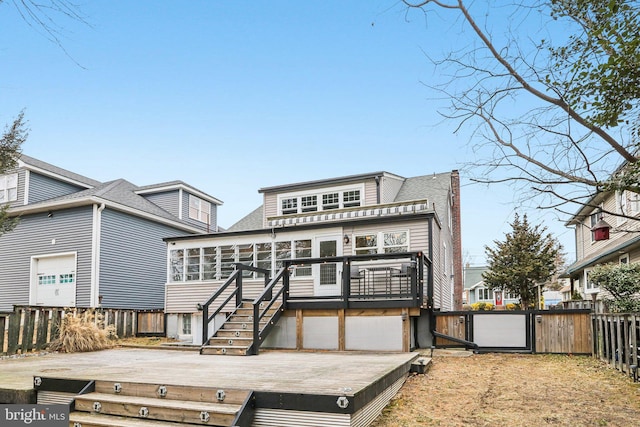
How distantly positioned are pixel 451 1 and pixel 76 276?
16817mm

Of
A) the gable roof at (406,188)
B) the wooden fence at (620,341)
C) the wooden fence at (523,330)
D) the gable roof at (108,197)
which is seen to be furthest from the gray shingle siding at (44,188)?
the wooden fence at (620,341)

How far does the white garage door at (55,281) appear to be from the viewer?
719 inches

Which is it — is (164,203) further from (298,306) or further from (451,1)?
(451,1)

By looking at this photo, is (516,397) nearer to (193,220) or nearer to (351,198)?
(351,198)

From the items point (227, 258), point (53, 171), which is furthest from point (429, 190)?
point (53, 171)

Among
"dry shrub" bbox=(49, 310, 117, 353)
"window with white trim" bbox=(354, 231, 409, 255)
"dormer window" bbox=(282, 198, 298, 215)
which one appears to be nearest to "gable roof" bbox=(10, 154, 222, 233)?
"dormer window" bbox=(282, 198, 298, 215)

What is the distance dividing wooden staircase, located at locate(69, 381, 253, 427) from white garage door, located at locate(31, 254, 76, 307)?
45.9 feet

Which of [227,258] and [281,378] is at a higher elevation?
[227,258]

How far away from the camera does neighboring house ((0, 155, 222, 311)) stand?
1800cm

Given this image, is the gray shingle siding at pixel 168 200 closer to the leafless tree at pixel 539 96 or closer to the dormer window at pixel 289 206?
the dormer window at pixel 289 206

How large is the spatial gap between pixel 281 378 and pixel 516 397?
3035 millimetres

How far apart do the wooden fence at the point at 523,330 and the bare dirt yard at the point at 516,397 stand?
2011 mm

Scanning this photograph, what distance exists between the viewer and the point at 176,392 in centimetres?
535

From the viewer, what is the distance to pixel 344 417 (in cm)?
450
